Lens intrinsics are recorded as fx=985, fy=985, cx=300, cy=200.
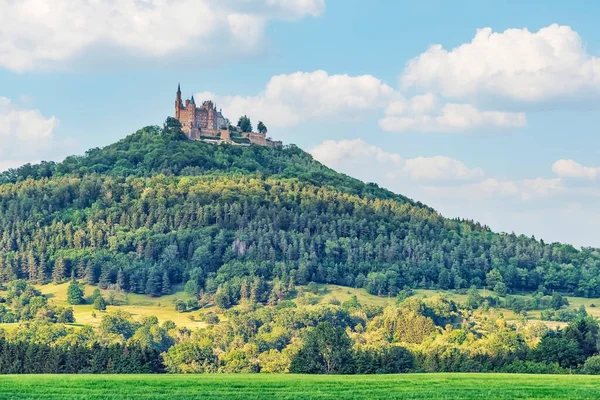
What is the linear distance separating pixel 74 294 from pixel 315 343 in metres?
107

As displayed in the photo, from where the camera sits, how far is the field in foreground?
140 feet

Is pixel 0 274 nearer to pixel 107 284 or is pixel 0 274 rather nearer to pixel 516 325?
pixel 107 284

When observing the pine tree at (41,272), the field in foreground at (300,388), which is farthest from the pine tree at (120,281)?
the field in foreground at (300,388)

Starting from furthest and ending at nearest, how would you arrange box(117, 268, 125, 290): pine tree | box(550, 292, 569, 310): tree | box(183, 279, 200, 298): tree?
1. box(117, 268, 125, 290): pine tree
2. box(550, 292, 569, 310): tree
3. box(183, 279, 200, 298): tree

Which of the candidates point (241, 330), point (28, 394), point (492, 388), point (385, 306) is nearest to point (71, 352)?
point (28, 394)

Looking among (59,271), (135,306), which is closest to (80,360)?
(135,306)

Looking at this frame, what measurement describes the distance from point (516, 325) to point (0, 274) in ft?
333

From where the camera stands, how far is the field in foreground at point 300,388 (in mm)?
42594

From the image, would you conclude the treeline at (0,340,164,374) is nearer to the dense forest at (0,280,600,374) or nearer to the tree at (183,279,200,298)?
the dense forest at (0,280,600,374)

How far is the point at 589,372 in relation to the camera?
243 ft

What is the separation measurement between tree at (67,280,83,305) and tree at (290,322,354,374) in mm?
104836

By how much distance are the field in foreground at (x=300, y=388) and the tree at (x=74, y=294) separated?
409 ft

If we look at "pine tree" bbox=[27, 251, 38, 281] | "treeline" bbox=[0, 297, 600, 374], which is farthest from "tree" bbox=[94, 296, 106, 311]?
"pine tree" bbox=[27, 251, 38, 281]

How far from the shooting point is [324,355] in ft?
253
